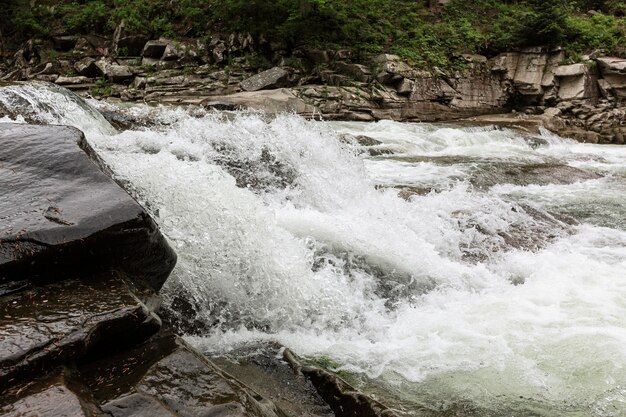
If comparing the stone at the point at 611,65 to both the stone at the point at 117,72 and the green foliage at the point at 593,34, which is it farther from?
the stone at the point at 117,72

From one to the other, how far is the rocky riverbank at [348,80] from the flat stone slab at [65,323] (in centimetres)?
1368

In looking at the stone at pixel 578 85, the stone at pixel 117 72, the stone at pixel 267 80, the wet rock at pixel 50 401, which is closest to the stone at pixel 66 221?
the wet rock at pixel 50 401

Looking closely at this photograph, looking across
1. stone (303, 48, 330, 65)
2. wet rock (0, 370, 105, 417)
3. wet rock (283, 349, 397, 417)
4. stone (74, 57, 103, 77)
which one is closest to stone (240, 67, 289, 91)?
stone (303, 48, 330, 65)

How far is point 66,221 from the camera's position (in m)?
2.66

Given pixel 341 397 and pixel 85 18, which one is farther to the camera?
pixel 85 18

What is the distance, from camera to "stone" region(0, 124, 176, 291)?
251cm

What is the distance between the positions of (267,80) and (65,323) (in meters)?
16.8

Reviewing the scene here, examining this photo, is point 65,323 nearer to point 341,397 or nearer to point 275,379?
point 275,379

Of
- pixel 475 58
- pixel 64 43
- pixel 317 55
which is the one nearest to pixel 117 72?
pixel 64 43

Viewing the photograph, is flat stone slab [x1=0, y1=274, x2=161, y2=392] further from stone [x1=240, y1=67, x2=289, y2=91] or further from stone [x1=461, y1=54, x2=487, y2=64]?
stone [x1=461, y1=54, x2=487, y2=64]

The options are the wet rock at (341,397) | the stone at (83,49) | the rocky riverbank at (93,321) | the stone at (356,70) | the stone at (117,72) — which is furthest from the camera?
the stone at (83,49)

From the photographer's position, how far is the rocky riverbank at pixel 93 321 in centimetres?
201

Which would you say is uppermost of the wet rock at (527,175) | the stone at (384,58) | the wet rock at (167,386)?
the stone at (384,58)

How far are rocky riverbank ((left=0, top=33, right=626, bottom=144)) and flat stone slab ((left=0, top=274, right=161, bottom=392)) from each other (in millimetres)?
13679
